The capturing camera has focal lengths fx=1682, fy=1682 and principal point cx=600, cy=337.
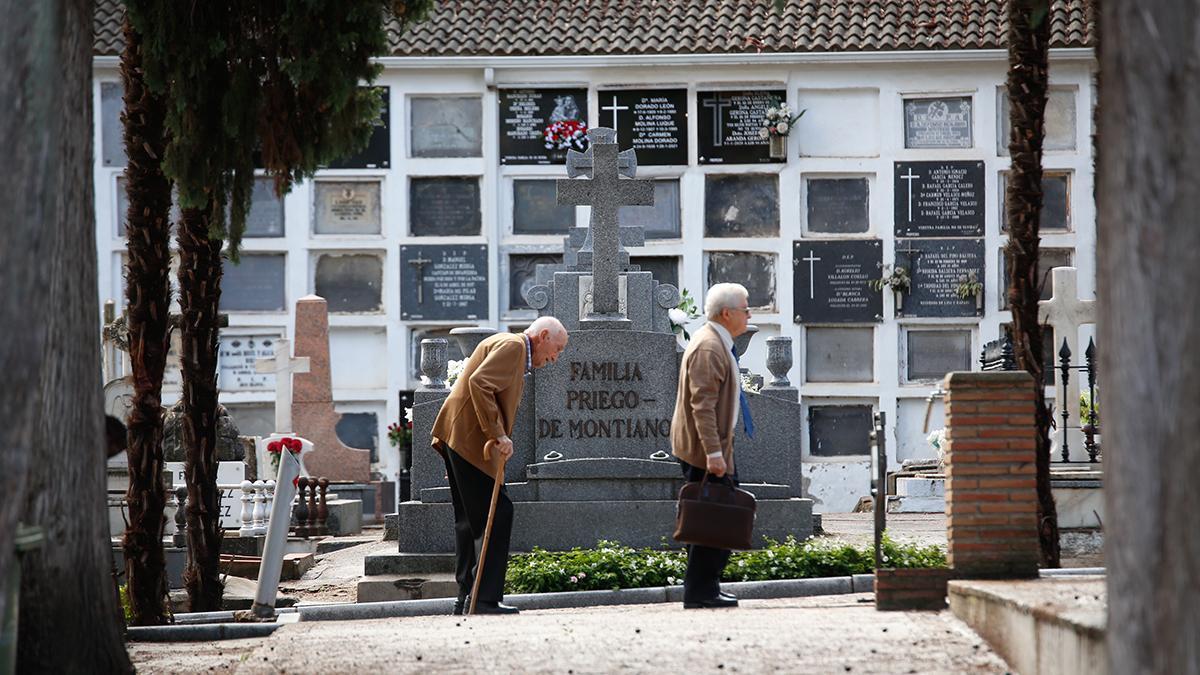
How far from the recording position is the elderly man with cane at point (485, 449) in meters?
8.70

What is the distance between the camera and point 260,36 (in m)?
8.49

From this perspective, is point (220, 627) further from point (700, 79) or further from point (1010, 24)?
point (700, 79)

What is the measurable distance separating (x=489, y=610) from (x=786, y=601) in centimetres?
162

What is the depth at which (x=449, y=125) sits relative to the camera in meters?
24.4

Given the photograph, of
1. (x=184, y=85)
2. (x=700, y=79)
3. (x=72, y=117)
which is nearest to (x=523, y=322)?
(x=700, y=79)

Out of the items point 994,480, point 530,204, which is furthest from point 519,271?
point 994,480

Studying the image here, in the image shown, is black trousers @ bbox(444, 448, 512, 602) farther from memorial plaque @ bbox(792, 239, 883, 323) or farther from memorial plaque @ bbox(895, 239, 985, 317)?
memorial plaque @ bbox(895, 239, 985, 317)

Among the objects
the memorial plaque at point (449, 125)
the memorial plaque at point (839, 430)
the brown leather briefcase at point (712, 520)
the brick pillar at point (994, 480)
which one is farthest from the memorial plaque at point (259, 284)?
the brick pillar at point (994, 480)

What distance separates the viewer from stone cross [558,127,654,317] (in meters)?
14.1

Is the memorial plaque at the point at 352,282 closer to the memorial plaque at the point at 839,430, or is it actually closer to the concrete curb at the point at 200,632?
the memorial plaque at the point at 839,430

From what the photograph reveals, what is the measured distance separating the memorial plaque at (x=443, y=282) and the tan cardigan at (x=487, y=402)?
15.3 metres

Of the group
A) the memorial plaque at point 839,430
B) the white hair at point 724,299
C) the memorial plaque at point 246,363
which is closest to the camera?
the white hair at point 724,299

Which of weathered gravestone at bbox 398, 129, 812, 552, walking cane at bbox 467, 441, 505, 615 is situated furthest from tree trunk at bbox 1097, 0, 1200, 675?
weathered gravestone at bbox 398, 129, 812, 552

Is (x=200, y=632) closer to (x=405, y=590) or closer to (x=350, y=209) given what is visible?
(x=405, y=590)
